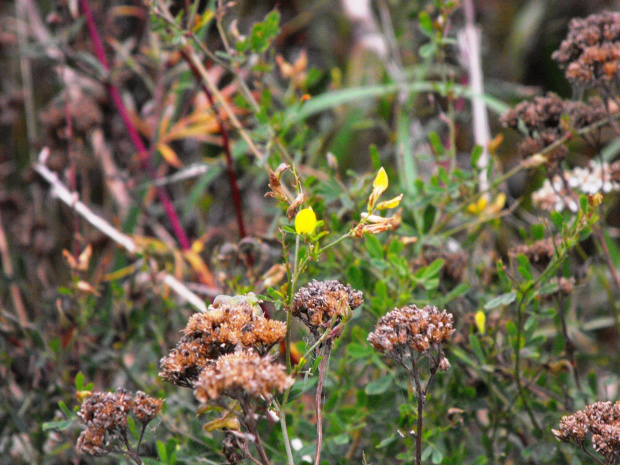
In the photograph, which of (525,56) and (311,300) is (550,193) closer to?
(311,300)

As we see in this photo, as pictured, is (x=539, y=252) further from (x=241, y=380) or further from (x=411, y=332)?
(x=241, y=380)

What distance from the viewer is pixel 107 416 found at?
0.49 m

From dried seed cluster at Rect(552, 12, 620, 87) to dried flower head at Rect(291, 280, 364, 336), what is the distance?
1.27ft

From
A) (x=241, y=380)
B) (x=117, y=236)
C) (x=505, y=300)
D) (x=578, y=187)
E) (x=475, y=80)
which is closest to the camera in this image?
(x=241, y=380)

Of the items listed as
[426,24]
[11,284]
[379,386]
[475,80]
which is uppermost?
[475,80]

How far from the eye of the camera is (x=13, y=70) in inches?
64.9

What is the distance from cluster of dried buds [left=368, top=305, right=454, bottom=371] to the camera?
479mm

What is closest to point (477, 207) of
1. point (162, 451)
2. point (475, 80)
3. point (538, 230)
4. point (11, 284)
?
point (538, 230)

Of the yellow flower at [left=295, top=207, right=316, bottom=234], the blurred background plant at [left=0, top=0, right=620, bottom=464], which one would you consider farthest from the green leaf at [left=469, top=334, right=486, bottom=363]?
the yellow flower at [left=295, top=207, right=316, bottom=234]

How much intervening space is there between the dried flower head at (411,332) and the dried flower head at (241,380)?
96 millimetres

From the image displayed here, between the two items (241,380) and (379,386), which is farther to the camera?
(379,386)

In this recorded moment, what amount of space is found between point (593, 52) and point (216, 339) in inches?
19.9

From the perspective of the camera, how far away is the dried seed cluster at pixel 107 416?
49 cm

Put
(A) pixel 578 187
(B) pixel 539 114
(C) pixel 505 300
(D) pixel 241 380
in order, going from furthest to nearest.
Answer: (A) pixel 578 187 → (B) pixel 539 114 → (C) pixel 505 300 → (D) pixel 241 380
